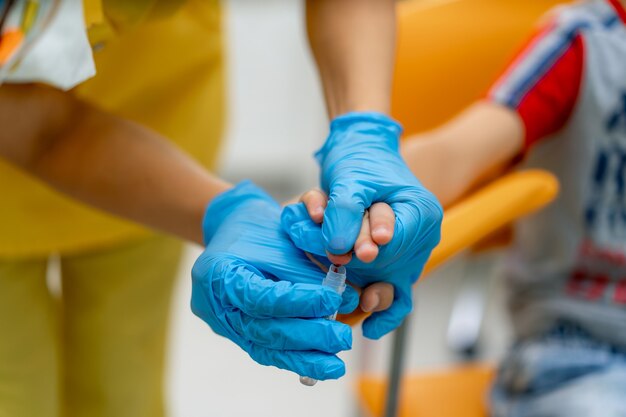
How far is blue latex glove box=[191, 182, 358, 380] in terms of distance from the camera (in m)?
0.63

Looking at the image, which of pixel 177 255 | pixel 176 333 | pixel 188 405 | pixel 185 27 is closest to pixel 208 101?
pixel 185 27

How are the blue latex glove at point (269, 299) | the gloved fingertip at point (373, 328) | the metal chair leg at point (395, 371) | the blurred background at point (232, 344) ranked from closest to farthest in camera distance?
1. the blue latex glove at point (269, 299)
2. the gloved fingertip at point (373, 328)
3. the metal chair leg at point (395, 371)
4. the blurred background at point (232, 344)

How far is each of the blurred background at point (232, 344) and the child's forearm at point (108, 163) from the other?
1.53 feet

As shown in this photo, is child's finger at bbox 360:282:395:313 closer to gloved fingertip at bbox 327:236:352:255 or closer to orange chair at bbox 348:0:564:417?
gloved fingertip at bbox 327:236:352:255

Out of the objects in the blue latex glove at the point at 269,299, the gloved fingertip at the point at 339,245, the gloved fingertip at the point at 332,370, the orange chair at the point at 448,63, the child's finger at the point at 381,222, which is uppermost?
the orange chair at the point at 448,63

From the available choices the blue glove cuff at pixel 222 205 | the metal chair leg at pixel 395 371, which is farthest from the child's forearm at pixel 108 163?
the metal chair leg at pixel 395 371

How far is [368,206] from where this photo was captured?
2.31ft

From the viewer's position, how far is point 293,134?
100 inches

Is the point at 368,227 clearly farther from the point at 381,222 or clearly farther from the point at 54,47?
the point at 54,47

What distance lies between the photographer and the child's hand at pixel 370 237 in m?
Answer: 0.65

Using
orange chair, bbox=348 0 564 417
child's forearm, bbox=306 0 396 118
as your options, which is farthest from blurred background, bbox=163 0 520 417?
child's forearm, bbox=306 0 396 118

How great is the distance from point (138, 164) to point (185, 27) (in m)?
0.33

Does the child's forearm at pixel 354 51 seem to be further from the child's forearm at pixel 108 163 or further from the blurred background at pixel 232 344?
the blurred background at pixel 232 344

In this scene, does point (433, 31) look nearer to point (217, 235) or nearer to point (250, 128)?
point (217, 235)
